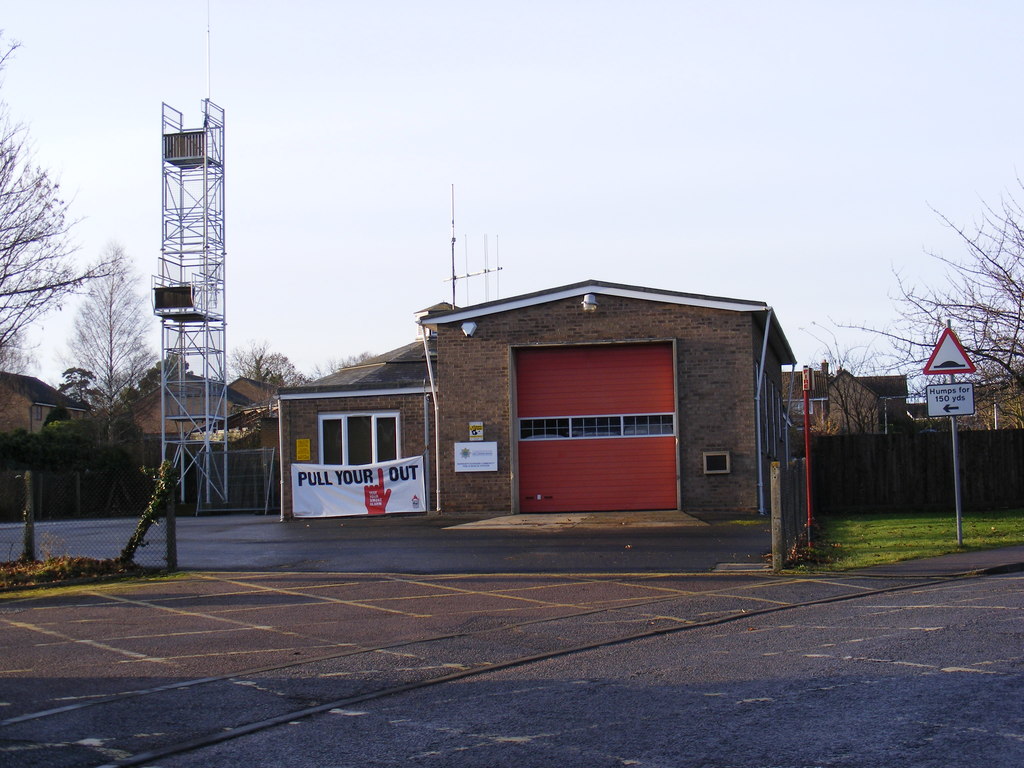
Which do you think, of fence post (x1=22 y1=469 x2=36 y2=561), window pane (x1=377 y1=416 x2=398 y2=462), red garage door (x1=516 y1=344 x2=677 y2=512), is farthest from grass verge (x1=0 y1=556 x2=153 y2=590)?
window pane (x1=377 y1=416 x2=398 y2=462)

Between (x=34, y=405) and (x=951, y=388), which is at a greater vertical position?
(x=34, y=405)

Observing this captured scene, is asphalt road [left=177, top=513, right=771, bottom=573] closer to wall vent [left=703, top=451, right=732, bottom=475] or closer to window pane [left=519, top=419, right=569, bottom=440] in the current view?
wall vent [left=703, top=451, right=732, bottom=475]

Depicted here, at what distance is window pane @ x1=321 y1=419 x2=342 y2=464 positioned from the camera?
2566 cm

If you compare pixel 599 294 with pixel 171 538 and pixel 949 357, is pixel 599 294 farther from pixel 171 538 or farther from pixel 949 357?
pixel 171 538

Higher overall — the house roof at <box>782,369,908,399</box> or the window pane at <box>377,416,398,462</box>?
the house roof at <box>782,369,908,399</box>

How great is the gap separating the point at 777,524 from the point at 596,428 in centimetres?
968

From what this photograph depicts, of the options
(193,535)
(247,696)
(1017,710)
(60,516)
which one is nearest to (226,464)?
(60,516)

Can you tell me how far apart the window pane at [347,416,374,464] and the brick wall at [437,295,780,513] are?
3362 mm

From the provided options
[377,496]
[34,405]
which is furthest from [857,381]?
[34,405]

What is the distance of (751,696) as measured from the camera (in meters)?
6.64

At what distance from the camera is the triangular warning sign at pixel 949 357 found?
1488cm

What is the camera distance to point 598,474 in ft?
73.3

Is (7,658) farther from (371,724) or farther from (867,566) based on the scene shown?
(867,566)

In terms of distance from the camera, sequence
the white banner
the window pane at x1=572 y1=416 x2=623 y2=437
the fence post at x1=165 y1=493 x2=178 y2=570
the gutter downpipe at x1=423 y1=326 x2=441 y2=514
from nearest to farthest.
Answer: the fence post at x1=165 y1=493 x2=178 y2=570 → the window pane at x1=572 y1=416 x2=623 y2=437 → the gutter downpipe at x1=423 y1=326 x2=441 y2=514 → the white banner
